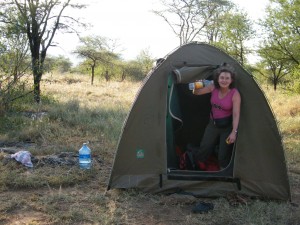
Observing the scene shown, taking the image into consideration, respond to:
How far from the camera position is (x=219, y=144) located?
4949 millimetres

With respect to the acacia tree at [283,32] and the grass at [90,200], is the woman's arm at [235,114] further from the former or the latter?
the acacia tree at [283,32]

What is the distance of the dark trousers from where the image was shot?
190 inches

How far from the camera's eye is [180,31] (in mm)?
26672

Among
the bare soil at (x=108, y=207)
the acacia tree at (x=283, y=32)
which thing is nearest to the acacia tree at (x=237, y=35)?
the acacia tree at (x=283, y=32)

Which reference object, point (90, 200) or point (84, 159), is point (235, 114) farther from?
point (84, 159)

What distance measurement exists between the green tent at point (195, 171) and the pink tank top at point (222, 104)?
156 millimetres

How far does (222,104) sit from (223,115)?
0.46 ft

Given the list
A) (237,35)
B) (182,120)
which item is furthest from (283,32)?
(182,120)

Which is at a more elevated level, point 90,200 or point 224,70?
point 224,70

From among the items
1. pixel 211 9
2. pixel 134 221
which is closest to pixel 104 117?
pixel 134 221

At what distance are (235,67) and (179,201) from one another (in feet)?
5.79

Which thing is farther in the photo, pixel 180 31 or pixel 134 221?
pixel 180 31

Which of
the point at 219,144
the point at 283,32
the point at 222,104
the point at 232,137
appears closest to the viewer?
the point at 232,137

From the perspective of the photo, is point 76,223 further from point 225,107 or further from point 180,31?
point 180,31
